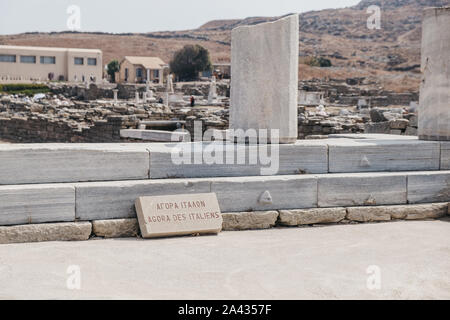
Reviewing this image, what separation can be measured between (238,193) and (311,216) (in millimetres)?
887

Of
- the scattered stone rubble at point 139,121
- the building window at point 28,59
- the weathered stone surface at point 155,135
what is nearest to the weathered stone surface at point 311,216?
the scattered stone rubble at point 139,121

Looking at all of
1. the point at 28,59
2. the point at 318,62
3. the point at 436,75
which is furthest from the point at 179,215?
the point at 318,62

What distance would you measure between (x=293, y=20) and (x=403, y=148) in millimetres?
2051

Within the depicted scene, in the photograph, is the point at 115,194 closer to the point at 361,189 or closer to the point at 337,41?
the point at 361,189

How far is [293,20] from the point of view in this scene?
666 cm

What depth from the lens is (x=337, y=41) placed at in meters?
115

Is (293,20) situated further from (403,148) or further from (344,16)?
(344,16)

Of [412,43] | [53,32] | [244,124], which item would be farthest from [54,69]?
[53,32]

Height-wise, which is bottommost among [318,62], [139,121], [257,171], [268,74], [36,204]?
[36,204]

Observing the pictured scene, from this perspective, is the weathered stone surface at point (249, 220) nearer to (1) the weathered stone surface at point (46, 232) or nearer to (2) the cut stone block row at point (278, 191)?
(2) the cut stone block row at point (278, 191)

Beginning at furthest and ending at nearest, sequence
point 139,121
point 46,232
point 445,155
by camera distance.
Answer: point 139,121
point 445,155
point 46,232

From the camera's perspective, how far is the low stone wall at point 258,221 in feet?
17.5

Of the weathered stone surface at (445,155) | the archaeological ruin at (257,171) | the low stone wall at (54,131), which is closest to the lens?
the archaeological ruin at (257,171)

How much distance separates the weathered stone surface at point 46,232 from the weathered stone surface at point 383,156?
296 centimetres
